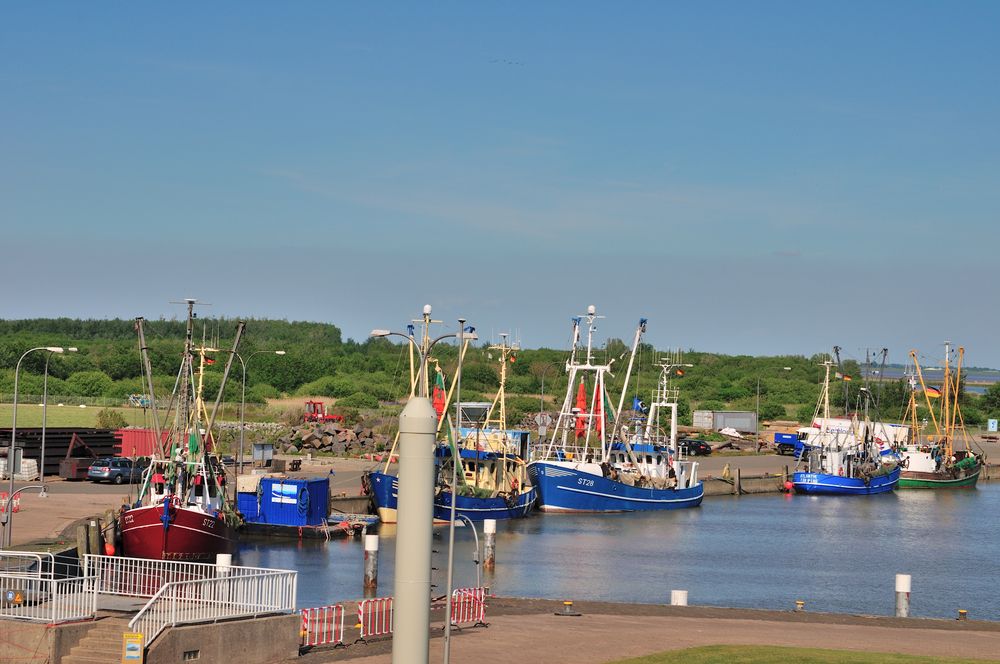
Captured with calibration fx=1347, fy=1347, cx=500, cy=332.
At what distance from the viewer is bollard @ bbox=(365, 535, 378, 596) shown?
42.4m

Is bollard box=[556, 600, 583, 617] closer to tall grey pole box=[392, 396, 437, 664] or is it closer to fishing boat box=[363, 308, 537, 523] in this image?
tall grey pole box=[392, 396, 437, 664]

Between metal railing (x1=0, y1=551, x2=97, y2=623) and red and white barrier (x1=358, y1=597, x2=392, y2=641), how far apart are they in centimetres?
621

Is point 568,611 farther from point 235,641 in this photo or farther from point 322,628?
point 235,641

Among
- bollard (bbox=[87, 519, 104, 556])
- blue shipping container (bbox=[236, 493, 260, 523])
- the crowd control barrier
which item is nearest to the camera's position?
the crowd control barrier

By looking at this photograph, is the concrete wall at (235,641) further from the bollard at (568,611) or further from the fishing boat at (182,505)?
the fishing boat at (182,505)

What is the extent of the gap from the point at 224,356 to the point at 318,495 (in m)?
78.9

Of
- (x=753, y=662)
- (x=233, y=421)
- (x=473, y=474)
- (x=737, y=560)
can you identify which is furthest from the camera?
(x=233, y=421)

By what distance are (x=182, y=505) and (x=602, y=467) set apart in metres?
36.2

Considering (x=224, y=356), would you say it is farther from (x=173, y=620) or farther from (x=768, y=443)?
(x=173, y=620)

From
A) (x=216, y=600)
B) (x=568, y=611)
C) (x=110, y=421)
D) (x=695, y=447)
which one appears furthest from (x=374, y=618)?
(x=695, y=447)

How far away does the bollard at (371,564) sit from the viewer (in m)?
42.4

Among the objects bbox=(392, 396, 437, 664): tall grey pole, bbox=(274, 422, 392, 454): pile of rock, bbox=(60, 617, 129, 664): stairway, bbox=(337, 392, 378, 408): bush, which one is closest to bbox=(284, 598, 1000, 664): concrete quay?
bbox=(60, 617, 129, 664): stairway

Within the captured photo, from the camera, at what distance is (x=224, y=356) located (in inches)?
5438

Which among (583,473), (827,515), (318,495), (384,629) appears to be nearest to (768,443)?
(827,515)
